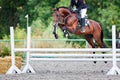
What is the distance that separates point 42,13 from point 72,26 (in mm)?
14151

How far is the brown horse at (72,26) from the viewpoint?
577 inches

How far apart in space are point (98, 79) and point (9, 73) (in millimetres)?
2739

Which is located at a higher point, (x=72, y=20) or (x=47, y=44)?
(x=72, y=20)

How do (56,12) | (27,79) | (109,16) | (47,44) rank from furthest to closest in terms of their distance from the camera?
1. (109,16)
2. (47,44)
3. (56,12)
4. (27,79)

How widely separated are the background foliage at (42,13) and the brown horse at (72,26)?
11135mm

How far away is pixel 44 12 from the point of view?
2920 cm

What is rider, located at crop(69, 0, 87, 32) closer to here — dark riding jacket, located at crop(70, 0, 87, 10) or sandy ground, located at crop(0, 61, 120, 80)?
dark riding jacket, located at crop(70, 0, 87, 10)

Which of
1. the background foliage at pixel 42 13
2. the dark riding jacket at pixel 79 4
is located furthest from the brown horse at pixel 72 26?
the background foliage at pixel 42 13

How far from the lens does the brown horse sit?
48.1ft

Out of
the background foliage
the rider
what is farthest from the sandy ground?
the background foliage

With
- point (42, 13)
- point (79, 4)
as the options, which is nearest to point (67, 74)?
point (79, 4)

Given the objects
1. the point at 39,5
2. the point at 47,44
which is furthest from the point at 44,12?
the point at 47,44

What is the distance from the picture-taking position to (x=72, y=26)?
49.9 feet

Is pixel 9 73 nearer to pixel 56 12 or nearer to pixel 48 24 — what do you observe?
pixel 56 12
